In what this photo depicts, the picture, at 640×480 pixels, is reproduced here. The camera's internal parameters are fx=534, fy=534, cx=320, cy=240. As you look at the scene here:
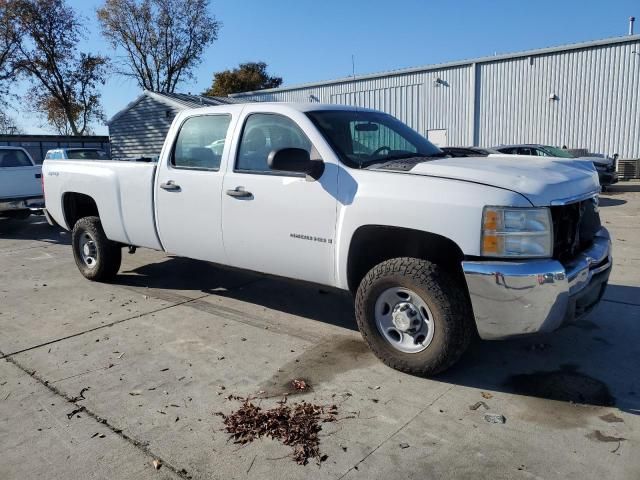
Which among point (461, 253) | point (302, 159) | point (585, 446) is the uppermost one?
point (302, 159)

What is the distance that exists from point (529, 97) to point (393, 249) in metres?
19.7

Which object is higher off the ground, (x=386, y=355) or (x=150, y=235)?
(x=150, y=235)

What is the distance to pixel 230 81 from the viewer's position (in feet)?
168

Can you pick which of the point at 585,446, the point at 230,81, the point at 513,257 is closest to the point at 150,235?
the point at 513,257

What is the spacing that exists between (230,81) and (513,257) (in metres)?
51.2

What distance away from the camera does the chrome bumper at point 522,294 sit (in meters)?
3.24

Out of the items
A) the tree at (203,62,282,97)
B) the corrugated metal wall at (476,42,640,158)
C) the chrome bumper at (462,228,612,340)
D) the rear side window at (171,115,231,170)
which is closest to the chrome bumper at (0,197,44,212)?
the rear side window at (171,115,231,170)

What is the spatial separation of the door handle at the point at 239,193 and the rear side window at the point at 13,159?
926 cm

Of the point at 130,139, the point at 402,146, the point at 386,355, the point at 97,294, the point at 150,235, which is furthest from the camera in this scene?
the point at 130,139

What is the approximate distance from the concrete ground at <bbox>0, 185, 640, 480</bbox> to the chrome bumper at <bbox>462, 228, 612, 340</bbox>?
0.54 m

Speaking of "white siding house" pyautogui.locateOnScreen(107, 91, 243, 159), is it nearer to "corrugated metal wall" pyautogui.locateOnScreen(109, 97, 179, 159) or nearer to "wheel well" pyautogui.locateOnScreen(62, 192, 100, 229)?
"corrugated metal wall" pyautogui.locateOnScreen(109, 97, 179, 159)

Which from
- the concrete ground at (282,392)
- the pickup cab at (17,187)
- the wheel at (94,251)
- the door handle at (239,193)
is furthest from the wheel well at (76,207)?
the pickup cab at (17,187)

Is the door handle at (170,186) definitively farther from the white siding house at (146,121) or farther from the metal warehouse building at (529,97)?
the white siding house at (146,121)

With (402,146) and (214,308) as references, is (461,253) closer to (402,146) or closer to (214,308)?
(402,146)
